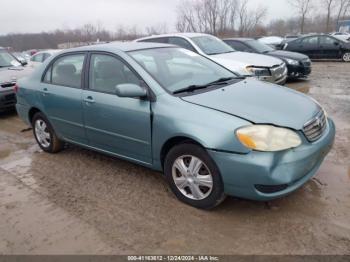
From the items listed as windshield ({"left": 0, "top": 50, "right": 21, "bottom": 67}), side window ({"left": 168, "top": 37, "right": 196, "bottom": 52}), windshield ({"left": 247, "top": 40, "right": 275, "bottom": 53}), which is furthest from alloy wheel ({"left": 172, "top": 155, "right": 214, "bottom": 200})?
windshield ({"left": 247, "top": 40, "right": 275, "bottom": 53})

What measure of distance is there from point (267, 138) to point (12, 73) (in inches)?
283

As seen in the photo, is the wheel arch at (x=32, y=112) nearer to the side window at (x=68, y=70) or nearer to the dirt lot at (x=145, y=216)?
the side window at (x=68, y=70)

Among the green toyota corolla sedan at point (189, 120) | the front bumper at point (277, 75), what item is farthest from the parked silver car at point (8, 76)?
the front bumper at point (277, 75)

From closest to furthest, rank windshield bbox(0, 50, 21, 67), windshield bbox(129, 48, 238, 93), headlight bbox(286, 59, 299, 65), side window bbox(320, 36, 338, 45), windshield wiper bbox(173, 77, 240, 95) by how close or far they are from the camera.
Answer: windshield wiper bbox(173, 77, 240, 95) < windshield bbox(129, 48, 238, 93) < windshield bbox(0, 50, 21, 67) < headlight bbox(286, 59, 299, 65) < side window bbox(320, 36, 338, 45)

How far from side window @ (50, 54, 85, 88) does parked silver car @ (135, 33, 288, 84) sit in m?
4.08

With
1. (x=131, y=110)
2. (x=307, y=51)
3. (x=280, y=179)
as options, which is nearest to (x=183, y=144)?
(x=131, y=110)

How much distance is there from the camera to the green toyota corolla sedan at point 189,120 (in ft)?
9.35

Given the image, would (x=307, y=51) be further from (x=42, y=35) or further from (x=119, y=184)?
(x=42, y=35)

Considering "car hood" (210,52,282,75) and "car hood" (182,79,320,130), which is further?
"car hood" (210,52,282,75)

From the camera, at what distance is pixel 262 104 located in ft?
10.5

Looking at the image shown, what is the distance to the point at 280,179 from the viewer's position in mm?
2789

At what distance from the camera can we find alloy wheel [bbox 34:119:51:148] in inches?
198

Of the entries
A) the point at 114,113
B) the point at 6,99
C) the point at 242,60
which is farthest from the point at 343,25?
the point at 114,113

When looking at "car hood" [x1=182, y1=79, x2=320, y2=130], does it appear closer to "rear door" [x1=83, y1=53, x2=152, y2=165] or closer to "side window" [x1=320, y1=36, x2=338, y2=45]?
"rear door" [x1=83, y1=53, x2=152, y2=165]
